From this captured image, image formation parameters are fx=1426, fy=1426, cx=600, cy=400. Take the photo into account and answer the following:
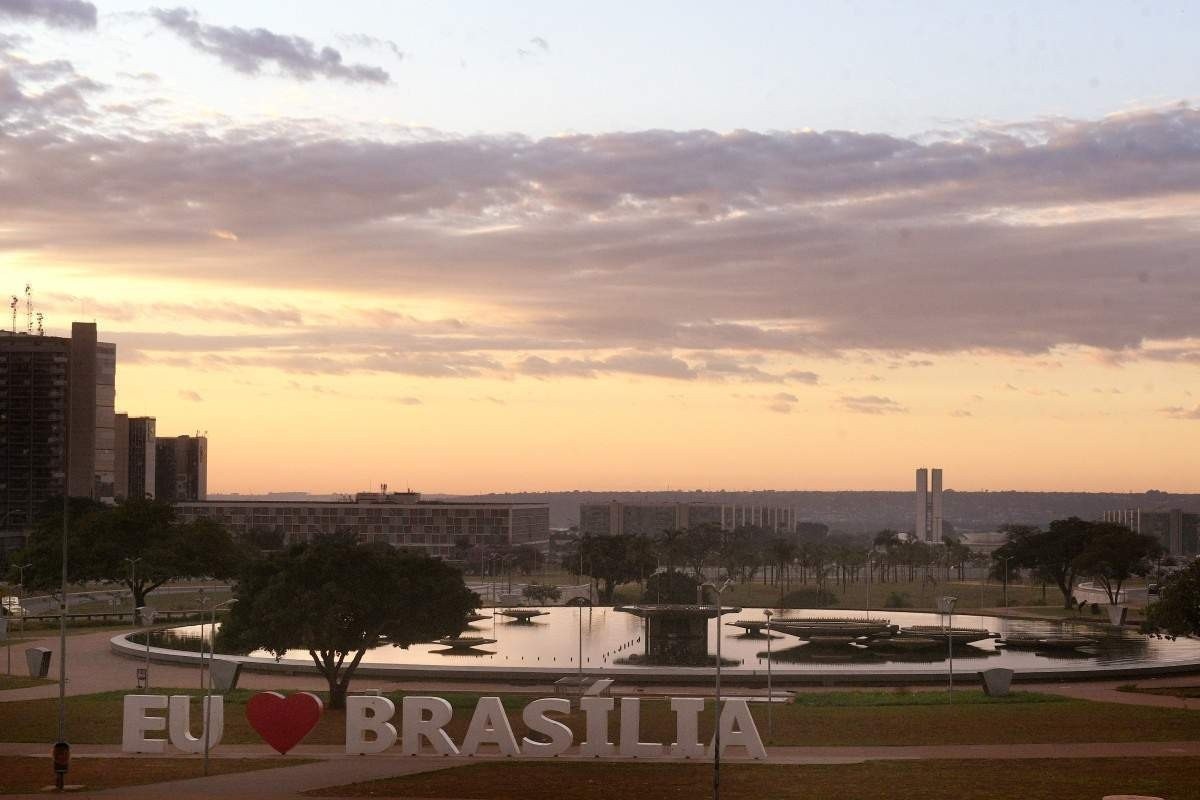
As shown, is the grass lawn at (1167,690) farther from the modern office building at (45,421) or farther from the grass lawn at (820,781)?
the modern office building at (45,421)

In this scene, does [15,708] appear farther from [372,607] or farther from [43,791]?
[43,791]

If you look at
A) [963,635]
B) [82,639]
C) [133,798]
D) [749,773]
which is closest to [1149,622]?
[963,635]

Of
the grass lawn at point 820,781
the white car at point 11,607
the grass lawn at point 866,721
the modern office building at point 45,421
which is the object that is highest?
the modern office building at point 45,421

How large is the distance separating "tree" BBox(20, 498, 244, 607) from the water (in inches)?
456

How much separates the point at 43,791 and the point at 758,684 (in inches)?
1370

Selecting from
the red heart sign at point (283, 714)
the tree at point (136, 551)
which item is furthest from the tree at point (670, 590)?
the red heart sign at point (283, 714)

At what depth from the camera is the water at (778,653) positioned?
7300 centimetres

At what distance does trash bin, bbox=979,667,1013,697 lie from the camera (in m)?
60.1

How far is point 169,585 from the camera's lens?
146875mm

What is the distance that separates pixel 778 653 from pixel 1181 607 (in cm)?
2277

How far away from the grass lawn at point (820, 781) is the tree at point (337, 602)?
1518 centimetres

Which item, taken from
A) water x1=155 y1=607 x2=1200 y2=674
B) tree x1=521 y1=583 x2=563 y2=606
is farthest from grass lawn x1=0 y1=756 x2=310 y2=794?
tree x1=521 y1=583 x2=563 y2=606

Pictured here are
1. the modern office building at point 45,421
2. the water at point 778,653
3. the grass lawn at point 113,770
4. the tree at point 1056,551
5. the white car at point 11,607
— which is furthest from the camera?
the modern office building at point 45,421

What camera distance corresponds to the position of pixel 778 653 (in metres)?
79.6
